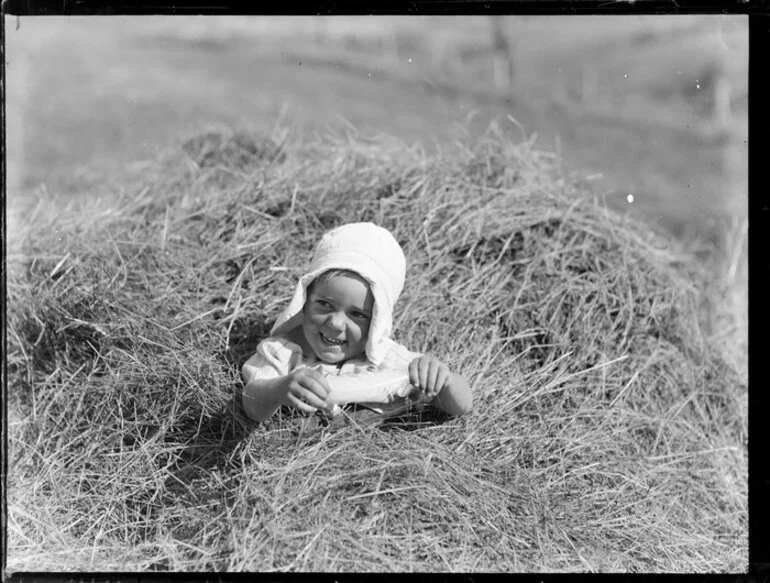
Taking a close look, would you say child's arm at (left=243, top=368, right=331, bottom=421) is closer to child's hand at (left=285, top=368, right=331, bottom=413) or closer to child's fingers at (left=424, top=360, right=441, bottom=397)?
child's hand at (left=285, top=368, right=331, bottom=413)

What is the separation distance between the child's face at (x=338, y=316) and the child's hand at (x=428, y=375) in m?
0.21

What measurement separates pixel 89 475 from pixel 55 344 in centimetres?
60

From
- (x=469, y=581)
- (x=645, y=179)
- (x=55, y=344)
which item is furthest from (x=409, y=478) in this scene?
(x=645, y=179)

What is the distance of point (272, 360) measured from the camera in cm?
324

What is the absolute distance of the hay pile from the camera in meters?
3.17

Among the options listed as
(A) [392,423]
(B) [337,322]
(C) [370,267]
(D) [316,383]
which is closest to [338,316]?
(B) [337,322]

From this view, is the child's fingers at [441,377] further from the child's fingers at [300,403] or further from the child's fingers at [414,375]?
the child's fingers at [300,403]

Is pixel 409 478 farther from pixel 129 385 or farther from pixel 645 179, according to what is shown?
pixel 645 179

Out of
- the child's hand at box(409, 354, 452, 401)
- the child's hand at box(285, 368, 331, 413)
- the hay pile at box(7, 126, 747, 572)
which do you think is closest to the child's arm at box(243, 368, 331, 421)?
the child's hand at box(285, 368, 331, 413)

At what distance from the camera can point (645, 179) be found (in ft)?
36.8

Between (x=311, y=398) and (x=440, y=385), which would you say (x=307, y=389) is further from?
(x=440, y=385)

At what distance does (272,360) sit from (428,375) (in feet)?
1.70

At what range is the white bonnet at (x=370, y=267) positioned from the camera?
3.14 meters

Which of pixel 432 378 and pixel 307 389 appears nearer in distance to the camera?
pixel 307 389
